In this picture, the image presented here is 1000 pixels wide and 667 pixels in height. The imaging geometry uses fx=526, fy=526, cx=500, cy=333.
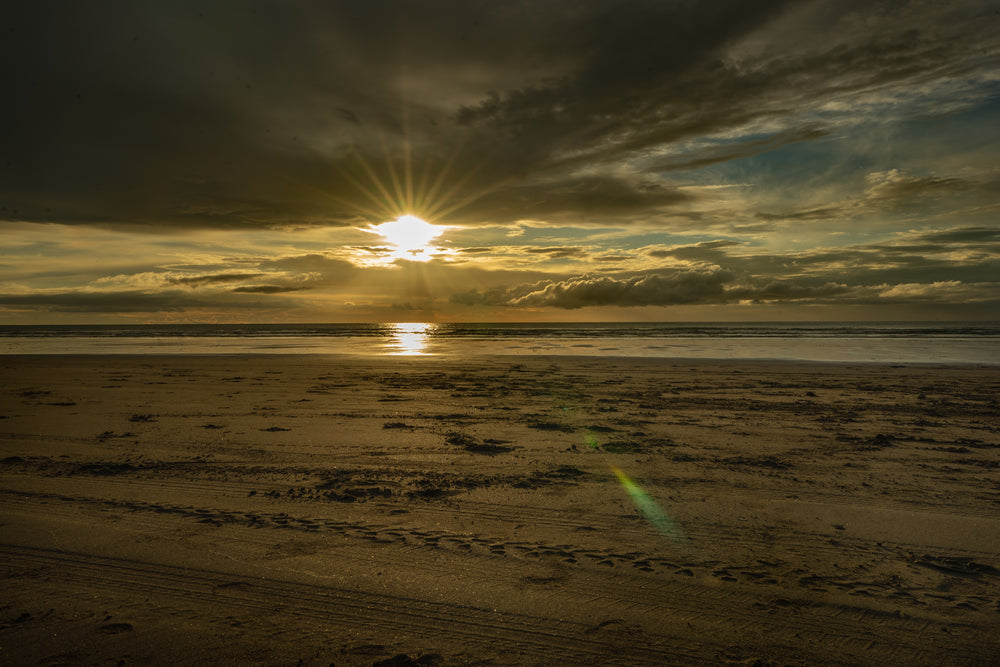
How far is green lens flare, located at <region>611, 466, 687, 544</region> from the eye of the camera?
453 cm

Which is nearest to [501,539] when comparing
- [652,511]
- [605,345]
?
[652,511]

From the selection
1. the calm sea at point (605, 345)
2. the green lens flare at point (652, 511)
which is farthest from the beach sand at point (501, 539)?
the calm sea at point (605, 345)

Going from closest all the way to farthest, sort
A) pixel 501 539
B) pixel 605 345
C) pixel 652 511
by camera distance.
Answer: pixel 501 539 → pixel 652 511 → pixel 605 345

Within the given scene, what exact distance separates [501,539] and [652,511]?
1571mm

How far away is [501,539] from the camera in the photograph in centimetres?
441

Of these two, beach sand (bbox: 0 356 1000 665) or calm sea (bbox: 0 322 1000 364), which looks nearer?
beach sand (bbox: 0 356 1000 665)

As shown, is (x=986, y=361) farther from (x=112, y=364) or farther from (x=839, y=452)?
(x=112, y=364)

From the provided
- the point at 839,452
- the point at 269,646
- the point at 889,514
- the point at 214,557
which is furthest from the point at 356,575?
the point at 839,452

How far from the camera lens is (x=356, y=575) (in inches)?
150

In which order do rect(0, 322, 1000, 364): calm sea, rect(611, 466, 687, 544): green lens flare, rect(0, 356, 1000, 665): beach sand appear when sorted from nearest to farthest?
rect(0, 356, 1000, 665): beach sand, rect(611, 466, 687, 544): green lens flare, rect(0, 322, 1000, 364): calm sea

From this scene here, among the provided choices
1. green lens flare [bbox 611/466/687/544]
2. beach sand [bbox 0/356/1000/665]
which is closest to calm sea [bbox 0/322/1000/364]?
beach sand [bbox 0/356/1000/665]

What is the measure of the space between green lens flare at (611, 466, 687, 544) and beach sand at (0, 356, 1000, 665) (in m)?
0.05

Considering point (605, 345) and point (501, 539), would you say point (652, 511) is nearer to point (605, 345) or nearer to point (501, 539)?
point (501, 539)

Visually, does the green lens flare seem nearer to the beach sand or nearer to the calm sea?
the beach sand
